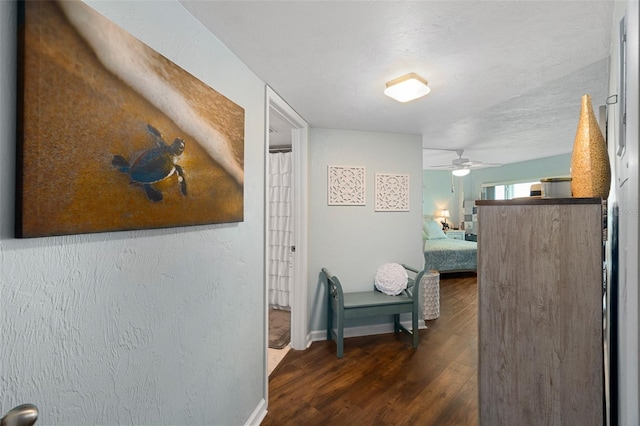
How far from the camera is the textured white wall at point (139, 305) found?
70 cm

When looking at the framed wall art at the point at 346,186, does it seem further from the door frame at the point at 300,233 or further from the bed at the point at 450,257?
the bed at the point at 450,257

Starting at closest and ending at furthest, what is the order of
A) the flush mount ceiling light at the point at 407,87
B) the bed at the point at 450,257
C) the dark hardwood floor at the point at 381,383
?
1. the flush mount ceiling light at the point at 407,87
2. the dark hardwood floor at the point at 381,383
3. the bed at the point at 450,257

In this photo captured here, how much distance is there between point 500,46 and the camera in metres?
1.52

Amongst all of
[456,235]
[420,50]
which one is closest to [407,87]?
[420,50]

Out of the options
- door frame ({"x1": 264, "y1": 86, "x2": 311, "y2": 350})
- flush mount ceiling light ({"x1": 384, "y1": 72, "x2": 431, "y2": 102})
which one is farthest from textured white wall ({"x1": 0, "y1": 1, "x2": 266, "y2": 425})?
door frame ({"x1": 264, "y1": 86, "x2": 311, "y2": 350})

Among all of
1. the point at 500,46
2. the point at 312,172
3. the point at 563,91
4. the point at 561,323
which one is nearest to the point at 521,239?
the point at 561,323

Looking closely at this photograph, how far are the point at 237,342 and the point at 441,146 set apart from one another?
393 centimetres

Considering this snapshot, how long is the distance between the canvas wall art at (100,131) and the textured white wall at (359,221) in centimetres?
190

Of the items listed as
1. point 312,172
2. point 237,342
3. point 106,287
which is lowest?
point 237,342

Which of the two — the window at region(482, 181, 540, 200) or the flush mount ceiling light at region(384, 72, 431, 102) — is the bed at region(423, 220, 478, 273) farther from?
the flush mount ceiling light at region(384, 72, 431, 102)

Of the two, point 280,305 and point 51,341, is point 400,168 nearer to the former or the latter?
point 280,305

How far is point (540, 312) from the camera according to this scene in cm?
116

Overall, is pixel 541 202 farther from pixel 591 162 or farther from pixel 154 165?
pixel 154 165

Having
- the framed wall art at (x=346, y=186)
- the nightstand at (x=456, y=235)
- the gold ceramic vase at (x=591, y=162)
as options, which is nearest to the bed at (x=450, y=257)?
the nightstand at (x=456, y=235)
